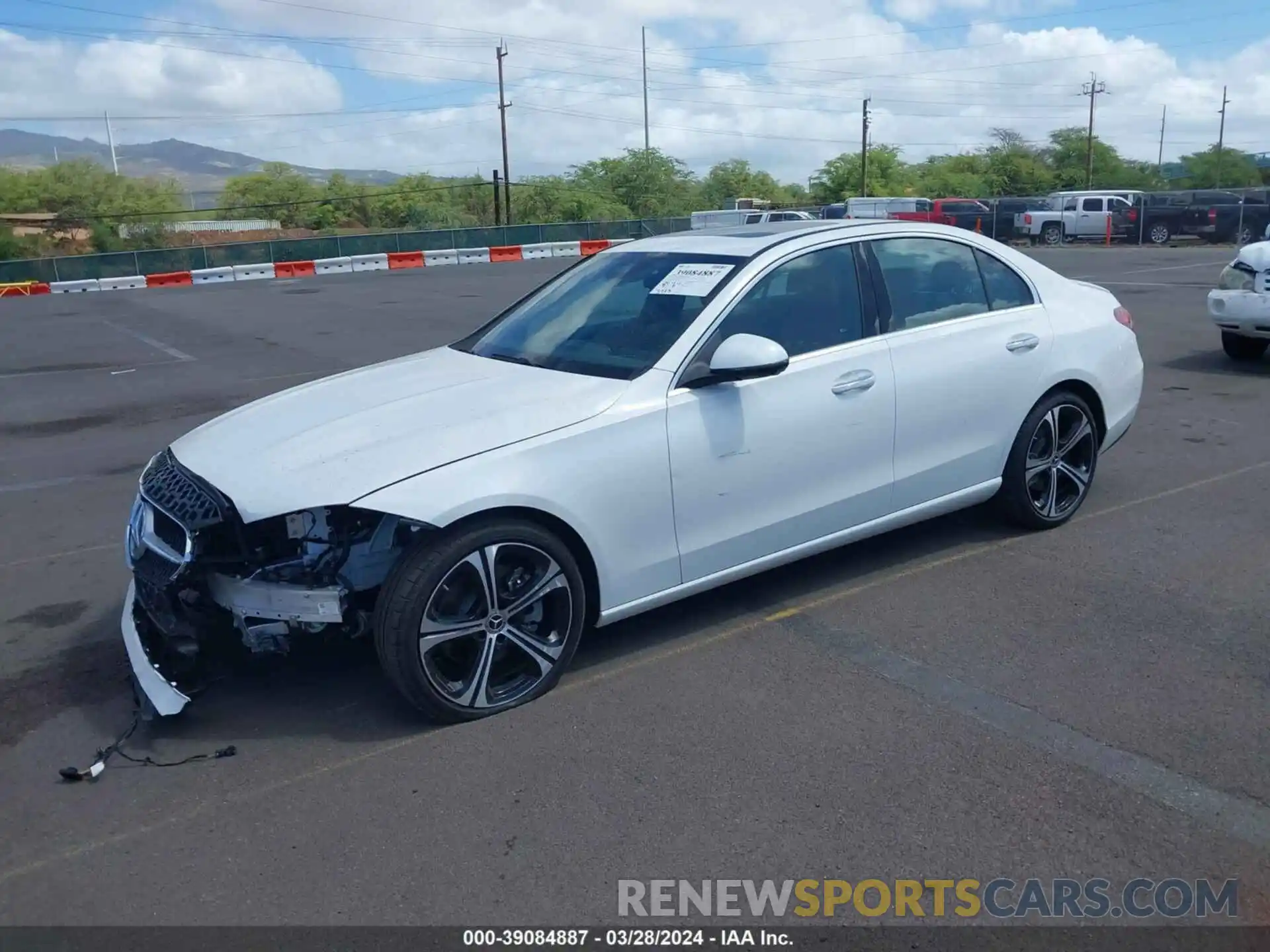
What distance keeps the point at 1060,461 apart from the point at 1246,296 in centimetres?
562

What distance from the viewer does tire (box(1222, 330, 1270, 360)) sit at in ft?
36.7

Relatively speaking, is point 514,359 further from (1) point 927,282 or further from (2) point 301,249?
(2) point 301,249

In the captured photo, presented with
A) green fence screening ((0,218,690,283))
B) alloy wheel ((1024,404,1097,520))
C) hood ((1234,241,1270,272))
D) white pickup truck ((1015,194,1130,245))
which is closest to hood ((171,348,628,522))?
alloy wheel ((1024,404,1097,520))

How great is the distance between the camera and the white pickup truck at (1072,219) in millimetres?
38344

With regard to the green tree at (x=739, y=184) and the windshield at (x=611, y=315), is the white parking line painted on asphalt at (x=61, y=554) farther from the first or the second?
the green tree at (x=739, y=184)

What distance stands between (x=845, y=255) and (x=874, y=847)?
9.31ft

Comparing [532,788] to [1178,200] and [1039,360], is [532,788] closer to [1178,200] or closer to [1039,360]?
[1039,360]

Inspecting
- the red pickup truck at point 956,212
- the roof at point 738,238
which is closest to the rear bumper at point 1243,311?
the roof at point 738,238

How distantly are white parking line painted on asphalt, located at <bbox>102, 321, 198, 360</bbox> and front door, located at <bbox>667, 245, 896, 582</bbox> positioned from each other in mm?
11164

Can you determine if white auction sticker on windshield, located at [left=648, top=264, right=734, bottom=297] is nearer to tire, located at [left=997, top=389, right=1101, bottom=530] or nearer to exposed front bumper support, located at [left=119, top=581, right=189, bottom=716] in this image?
tire, located at [left=997, top=389, right=1101, bottom=530]

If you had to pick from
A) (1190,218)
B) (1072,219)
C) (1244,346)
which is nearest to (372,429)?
(1244,346)

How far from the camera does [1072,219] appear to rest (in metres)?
38.8

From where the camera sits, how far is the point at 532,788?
3.65 meters

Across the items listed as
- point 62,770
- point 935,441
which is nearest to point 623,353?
point 935,441
